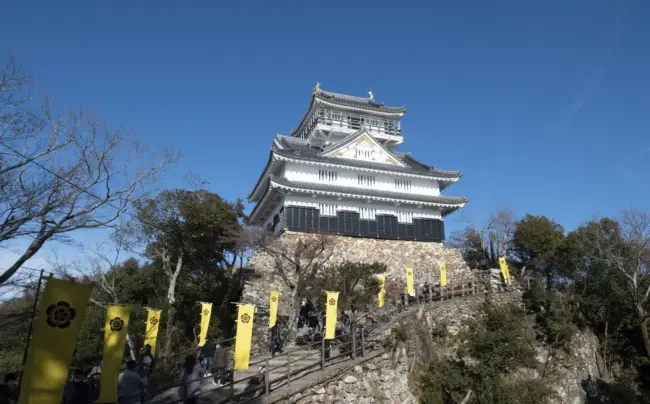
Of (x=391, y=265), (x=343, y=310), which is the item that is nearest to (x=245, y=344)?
(x=343, y=310)

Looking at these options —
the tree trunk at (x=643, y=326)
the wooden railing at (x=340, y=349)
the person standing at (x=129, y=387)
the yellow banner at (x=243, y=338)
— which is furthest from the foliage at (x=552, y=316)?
the person standing at (x=129, y=387)

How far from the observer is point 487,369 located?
16.6 metres

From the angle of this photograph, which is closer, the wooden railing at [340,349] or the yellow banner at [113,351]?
the yellow banner at [113,351]

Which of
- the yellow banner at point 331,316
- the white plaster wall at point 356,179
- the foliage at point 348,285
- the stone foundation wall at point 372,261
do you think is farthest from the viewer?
the white plaster wall at point 356,179

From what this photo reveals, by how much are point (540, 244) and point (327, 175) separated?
1584 cm

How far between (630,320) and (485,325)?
724cm

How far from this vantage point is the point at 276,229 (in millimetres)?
27844

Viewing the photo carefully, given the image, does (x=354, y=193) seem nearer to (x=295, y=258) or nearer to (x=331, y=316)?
(x=295, y=258)

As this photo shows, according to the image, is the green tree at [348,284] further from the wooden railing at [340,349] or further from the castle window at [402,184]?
the castle window at [402,184]

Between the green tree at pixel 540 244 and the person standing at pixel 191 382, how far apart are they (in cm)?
2703

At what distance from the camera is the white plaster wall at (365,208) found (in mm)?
27078

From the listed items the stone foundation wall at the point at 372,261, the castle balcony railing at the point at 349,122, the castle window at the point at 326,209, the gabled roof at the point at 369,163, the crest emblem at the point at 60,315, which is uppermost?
the castle balcony railing at the point at 349,122

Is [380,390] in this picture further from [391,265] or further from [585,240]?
[585,240]

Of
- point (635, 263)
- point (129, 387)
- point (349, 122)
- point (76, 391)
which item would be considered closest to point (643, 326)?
point (635, 263)
